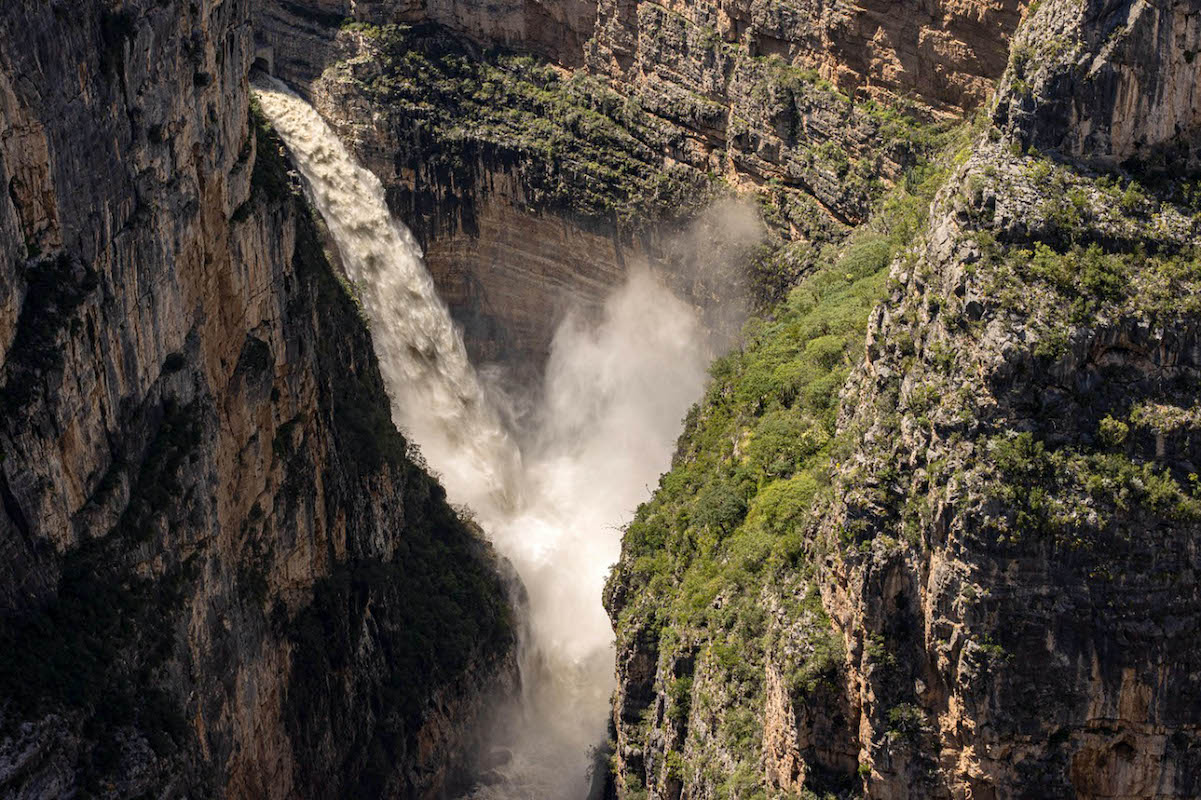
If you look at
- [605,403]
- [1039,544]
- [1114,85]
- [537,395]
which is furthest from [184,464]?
[537,395]

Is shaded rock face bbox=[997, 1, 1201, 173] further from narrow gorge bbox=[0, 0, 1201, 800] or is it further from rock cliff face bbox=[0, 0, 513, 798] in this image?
rock cliff face bbox=[0, 0, 513, 798]

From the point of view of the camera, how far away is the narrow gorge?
35.2 metres

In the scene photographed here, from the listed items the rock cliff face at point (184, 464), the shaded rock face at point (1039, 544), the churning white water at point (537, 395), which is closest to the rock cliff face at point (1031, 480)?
the shaded rock face at point (1039, 544)

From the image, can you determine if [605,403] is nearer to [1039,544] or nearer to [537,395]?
[537,395]

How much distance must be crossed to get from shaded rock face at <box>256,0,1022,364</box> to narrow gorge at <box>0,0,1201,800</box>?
184 mm

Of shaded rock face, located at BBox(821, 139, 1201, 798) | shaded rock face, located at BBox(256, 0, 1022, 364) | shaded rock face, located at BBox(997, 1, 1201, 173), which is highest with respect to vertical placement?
shaded rock face, located at BBox(256, 0, 1022, 364)

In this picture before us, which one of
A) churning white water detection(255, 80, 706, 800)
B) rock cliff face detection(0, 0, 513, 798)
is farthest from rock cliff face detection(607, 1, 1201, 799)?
churning white water detection(255, 80, 706, 800)

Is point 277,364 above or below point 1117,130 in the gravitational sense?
below

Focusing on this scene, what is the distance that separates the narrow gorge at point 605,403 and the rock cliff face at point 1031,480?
9 centimetres

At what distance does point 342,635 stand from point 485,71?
32.0 m

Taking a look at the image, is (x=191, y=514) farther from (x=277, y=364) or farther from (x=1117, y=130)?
(x=1117, y=130)

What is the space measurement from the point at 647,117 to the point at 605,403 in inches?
478

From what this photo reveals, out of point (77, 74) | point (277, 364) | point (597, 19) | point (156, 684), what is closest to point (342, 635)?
point (277, 364)

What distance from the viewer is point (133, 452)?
39.6 m
